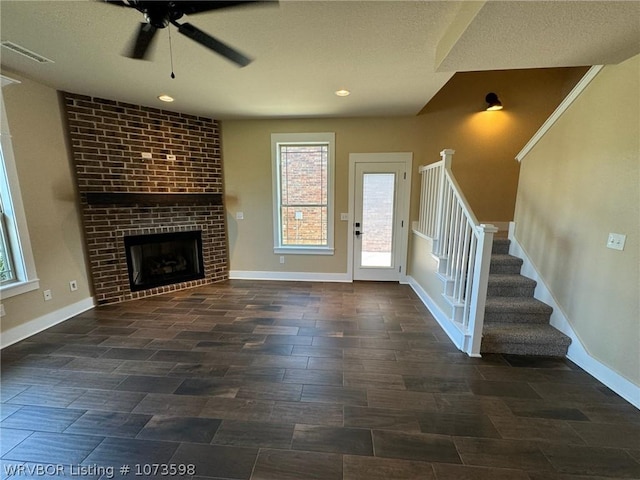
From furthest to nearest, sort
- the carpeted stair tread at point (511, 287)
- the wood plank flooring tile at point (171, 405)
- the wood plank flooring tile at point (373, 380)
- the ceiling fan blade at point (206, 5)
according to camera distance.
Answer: the carpeted stair tread at point (511, 287), the wood plank flooring tile at point (373, 380), the wood plank flooring tile at point (171, 405), the ceiling fan blade at point (206, 5)

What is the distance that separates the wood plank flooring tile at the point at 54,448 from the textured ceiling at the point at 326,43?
2.61 metres

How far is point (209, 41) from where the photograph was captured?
5.17 feet

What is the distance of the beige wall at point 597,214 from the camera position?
191cm

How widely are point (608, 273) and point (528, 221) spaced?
1055 millimetres

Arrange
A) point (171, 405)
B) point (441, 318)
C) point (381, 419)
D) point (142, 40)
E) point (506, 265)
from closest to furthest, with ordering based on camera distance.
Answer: point (142, 40) → point (381, 419) → point (171, 405) → point (441, 318) → point (506, 265)

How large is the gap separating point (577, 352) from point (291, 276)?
3.57 m

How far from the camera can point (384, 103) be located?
11.0ft

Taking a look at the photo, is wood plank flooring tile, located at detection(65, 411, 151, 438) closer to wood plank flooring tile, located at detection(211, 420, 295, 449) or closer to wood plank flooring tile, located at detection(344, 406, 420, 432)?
wood plank flooring tile, located at detection(211, 420, 295, 449)

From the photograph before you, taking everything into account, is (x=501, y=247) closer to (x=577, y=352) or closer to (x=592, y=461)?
(x=577, y=352)

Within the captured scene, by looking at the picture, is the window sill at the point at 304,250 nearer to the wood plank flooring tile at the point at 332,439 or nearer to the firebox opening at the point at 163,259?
the firebox opening at the point at 163,259

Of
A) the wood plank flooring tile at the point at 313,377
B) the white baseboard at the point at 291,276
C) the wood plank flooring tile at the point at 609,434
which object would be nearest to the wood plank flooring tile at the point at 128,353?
the wood plank flooring tile at the point at 313,377

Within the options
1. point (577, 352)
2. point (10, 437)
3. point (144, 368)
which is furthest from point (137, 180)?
point (577, 352)

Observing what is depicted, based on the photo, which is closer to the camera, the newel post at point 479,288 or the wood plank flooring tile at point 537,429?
the wood plank flooring tile at point 537,429

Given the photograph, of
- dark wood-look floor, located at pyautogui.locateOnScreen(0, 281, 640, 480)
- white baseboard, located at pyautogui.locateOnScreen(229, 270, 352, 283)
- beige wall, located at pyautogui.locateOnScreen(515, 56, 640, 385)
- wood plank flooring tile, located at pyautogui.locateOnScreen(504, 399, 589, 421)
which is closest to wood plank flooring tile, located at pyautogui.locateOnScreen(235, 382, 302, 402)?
dark wood-look floor, located at pyautogui.locateOnScreen(0, 281, 640, 480)
